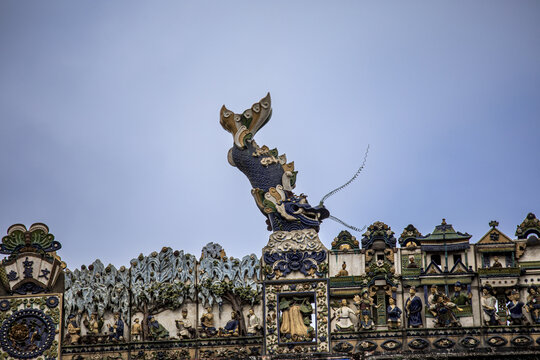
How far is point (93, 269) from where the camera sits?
125 feet

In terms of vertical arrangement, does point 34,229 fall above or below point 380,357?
above

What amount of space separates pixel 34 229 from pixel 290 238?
22.1ft

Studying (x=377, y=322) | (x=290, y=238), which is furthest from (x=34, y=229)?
(x=377, y=322)

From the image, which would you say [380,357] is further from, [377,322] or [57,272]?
[57,272]

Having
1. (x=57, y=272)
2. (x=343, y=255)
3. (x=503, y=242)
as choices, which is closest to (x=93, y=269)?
(x=57, y=272)

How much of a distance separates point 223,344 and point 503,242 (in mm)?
7448

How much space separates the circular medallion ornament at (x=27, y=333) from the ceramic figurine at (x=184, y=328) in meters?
3.22

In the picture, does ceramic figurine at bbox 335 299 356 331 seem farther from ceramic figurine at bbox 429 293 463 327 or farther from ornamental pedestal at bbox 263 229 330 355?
ceramic figurine at bbox 429 293 463 327

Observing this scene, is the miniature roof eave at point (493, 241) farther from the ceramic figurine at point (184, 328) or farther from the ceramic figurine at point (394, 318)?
the ceramic figurine at point (184, 328)

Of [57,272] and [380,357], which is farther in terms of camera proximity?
[57,272]

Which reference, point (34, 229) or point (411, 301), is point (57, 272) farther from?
point (411, 301)

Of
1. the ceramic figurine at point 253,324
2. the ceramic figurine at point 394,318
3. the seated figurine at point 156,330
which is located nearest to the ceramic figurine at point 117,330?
the seated figurine at point 156,330

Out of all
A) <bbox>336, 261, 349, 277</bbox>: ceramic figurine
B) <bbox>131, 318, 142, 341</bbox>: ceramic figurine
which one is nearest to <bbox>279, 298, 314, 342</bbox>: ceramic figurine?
<bbox>336, 261, 349, 277</bbox>: ceramic figurine

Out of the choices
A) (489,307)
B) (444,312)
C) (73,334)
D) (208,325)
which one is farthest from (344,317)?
(73,334)
